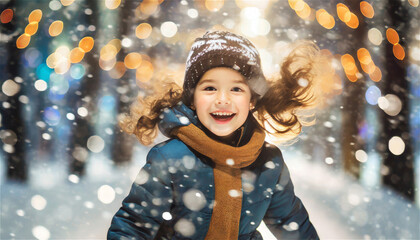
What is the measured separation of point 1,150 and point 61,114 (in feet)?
0.65

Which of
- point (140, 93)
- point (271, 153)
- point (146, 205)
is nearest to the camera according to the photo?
point (146, 205)

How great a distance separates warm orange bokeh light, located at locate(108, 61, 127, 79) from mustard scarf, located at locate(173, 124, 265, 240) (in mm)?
299

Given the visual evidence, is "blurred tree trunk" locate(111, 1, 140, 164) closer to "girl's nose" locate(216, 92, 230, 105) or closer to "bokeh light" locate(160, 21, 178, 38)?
"bokeh light" locate(160, 21, 178, 38)

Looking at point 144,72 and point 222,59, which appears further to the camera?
point 144,72

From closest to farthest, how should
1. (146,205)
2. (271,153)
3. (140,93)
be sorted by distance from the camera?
(146,205)
(271,153)
(140,93)

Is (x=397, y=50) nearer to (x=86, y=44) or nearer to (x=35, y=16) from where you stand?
(x=86, y=44)

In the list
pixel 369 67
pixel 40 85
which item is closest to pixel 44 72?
pixel 40 85

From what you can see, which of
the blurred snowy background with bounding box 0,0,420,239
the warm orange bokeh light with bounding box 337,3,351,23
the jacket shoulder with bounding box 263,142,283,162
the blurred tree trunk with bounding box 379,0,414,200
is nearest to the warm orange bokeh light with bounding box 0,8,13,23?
the blurred snowy background with bounding box 0,0,420,239

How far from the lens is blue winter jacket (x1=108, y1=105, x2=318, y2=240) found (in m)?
0.64

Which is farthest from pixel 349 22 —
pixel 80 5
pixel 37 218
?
pixel 37 218

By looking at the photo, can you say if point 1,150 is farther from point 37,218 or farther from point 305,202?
point 305,202

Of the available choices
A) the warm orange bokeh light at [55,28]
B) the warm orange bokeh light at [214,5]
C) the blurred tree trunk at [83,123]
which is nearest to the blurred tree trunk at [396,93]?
the warm orange bokeh light at [214,5]

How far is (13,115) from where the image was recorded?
90 cm

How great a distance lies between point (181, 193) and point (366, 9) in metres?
0.71
